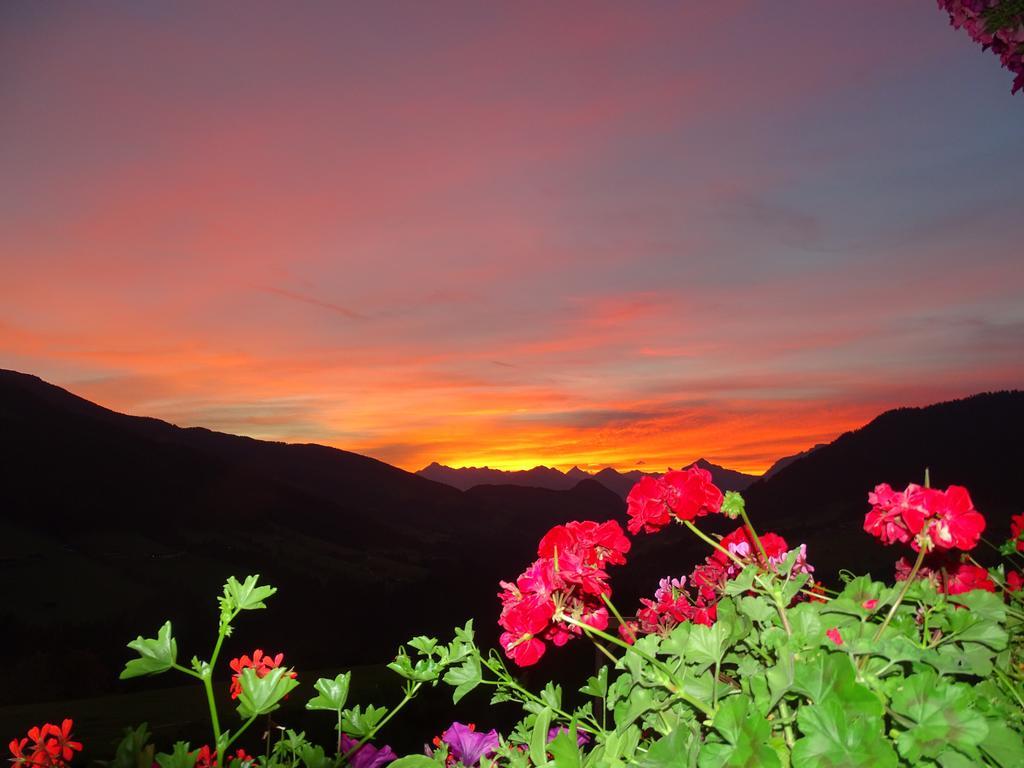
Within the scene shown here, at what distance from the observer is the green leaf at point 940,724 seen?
3.25 ft

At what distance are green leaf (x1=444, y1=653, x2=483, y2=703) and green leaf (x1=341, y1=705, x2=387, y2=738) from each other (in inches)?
6.5

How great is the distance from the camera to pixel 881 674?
1284mm

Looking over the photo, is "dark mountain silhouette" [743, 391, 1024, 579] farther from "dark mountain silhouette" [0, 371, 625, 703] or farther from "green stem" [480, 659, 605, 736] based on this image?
"green stem" [480, 659, 605, 736]

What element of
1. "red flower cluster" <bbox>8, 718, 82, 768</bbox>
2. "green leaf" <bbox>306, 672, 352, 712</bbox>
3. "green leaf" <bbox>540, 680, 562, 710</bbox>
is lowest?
"red flower cluster" <bbox>8, 718, 82, 768</bbox>

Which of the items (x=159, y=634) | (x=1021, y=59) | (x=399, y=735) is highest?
(x=1021, y=59)

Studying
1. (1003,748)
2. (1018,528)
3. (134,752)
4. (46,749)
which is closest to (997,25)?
(1018,528)

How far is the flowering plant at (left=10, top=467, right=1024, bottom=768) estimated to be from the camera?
1.04 m

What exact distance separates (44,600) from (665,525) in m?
46.8

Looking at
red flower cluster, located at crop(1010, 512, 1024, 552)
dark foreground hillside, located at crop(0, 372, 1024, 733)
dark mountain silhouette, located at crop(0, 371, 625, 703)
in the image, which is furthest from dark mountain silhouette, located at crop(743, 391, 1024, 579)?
red flower cluster, located at crop(1010, 512, 1024, 552)

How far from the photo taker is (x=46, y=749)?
2.13 meters

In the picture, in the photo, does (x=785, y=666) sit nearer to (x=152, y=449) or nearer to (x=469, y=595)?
(x=469, y=595)

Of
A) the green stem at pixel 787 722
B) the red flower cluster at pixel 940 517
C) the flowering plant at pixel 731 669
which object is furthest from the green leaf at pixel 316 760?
the red flower cluster at pixel 940 517

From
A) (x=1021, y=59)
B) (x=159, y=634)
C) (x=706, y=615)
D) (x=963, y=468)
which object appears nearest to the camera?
(x=159, y=634)

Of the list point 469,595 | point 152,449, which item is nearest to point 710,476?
point 469,595
